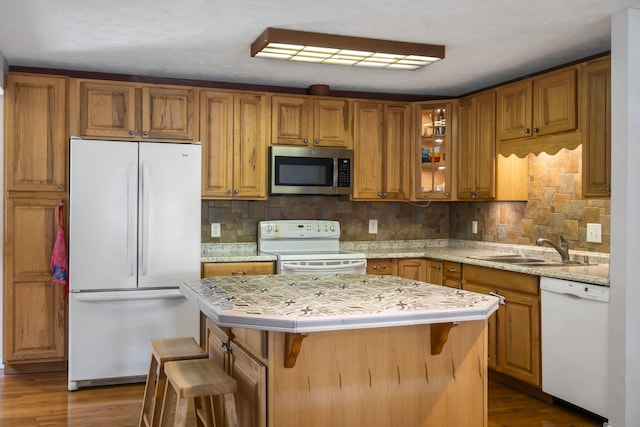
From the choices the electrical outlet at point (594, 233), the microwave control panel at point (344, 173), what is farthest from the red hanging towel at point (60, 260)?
the electrical outlet at point (594, 233)

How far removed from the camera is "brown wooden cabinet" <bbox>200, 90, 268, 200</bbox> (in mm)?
4867

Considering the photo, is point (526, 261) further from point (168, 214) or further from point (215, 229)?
point (168, 214)

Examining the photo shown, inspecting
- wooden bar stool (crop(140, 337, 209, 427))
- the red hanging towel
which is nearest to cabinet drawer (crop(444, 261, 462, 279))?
wooden bar stool (crop(140, 337, 209, 427))

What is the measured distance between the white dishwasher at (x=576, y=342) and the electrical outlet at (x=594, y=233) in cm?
62

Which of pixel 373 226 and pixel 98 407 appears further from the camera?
pixel 373 226

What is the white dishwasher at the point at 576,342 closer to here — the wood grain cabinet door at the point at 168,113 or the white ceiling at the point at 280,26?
the white ceiling at the point at 280,26

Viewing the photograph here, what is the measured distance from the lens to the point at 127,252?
170 inches

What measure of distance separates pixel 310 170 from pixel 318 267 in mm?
863

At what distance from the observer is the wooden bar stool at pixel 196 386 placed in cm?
245

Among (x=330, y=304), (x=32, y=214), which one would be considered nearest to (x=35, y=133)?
(x=32, y=214)

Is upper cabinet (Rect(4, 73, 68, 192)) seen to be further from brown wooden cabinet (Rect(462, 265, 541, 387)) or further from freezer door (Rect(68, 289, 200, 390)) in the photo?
brown wooden cabinet (Rect(462, 265, 541, 387))

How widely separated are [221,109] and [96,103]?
0.94 m

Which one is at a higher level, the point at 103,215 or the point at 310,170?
the point at 310,170

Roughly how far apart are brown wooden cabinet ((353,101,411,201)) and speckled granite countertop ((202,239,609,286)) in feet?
1.71
